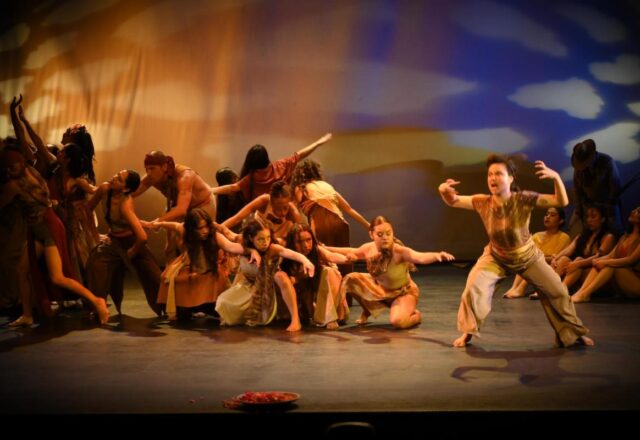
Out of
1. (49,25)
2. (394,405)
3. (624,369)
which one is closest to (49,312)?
(394,405)

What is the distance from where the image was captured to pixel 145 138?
10719mm

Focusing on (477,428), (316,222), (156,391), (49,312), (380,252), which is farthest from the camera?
(316,222)

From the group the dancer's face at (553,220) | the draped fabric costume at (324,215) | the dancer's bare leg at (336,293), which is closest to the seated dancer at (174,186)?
the draped fabric costume at (324,215)

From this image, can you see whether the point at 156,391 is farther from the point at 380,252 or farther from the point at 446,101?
the point at 446,101

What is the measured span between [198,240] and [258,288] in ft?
1.92

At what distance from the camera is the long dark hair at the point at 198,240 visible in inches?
262

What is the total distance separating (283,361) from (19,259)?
2783 millimetres

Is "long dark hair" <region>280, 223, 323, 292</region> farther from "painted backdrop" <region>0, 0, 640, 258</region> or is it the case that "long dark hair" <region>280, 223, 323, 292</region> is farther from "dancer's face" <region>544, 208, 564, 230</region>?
"painted backdrop" <region>0, 0, 640, 258</region>

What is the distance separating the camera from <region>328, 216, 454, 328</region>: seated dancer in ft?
20.6

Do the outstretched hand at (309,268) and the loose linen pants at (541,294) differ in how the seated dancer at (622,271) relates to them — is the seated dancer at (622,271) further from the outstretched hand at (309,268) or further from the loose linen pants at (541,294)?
the outstretched hand at (309,268)

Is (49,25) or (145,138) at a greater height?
(49,25)

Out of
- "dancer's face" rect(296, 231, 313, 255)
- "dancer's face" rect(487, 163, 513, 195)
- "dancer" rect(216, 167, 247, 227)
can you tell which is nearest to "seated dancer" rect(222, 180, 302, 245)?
"dancer's face" rect(296, 231, 313, 255)

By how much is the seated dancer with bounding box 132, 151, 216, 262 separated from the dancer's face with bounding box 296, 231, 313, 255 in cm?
108

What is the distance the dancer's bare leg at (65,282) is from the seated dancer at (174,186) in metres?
0.75
